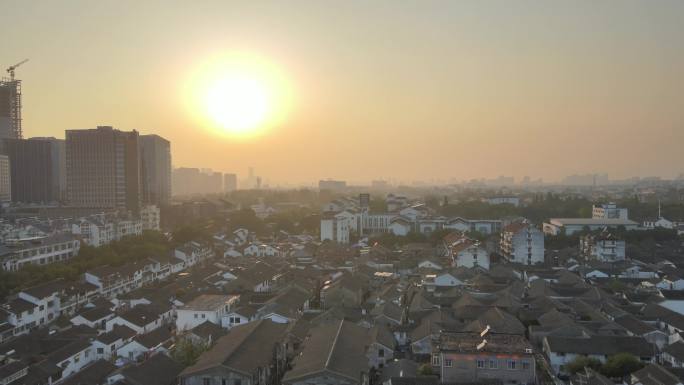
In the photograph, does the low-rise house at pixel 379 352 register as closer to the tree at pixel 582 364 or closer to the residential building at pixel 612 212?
the tree at pixel 582 364

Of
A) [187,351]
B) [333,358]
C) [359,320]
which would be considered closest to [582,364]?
[333,358]

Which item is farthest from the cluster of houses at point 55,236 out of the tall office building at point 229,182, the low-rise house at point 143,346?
the tall office building at point 229,182

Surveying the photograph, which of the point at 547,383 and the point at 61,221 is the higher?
the point at 61,221

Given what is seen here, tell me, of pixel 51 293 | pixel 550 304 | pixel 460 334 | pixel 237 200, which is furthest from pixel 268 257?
pixel 237 200

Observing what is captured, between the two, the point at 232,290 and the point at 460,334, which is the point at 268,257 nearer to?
the point at 232,290

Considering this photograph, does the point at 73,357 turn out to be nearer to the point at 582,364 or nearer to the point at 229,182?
the point at 582,364

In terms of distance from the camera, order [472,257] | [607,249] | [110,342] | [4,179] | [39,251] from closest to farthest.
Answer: [110,342]
[39,251]
[472,257]
[607,249]
[4,179]
